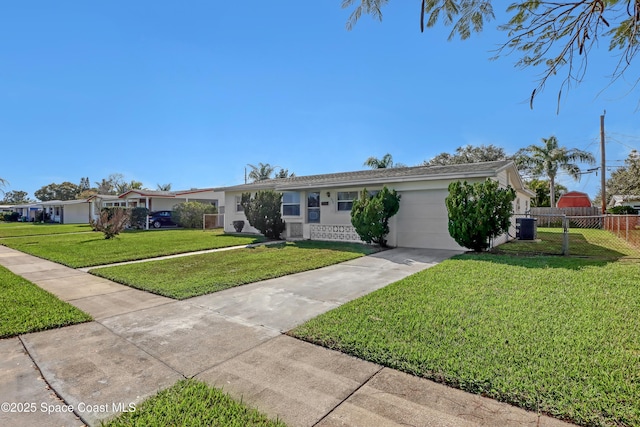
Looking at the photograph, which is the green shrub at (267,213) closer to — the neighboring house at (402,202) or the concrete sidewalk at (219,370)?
the neighboring house at (402,202)

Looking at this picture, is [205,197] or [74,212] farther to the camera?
[74,212]

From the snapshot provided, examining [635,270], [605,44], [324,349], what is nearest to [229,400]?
[324,349]

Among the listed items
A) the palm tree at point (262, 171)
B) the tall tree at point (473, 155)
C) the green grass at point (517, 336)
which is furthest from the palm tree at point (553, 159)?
the palm tree at point (262, 171)

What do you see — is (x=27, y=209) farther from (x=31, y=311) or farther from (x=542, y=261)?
(x=542, y=261)

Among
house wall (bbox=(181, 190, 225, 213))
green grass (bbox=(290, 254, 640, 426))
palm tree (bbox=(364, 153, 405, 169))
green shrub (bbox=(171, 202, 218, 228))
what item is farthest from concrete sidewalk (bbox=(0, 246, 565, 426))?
palm tree (bbox=(364, 153, 405, 169))

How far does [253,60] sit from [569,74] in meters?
10.8

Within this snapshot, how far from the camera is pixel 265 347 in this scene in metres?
3.61

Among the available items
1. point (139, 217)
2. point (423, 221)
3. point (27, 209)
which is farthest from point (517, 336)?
point (27, 209)

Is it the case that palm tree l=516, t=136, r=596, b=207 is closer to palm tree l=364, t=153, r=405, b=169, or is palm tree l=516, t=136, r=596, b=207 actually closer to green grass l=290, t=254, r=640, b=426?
palm tree l=364, t=153, r=405, b=169

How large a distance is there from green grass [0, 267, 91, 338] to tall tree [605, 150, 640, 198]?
39035mm

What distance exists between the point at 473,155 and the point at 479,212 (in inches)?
1115

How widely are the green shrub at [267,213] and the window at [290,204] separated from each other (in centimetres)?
66

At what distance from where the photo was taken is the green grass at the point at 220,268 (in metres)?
6.41

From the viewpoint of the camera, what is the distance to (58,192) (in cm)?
6009
